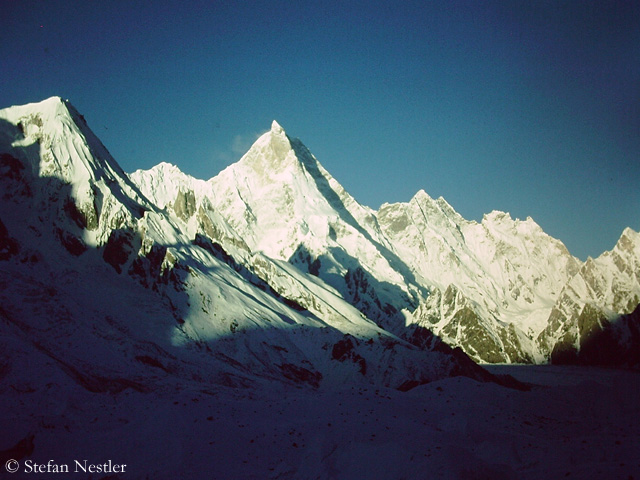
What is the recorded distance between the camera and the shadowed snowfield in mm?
19141

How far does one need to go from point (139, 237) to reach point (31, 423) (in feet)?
251

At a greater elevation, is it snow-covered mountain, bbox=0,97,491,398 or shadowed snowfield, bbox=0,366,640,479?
snow-covered mountain, bbox=0,97,491,398

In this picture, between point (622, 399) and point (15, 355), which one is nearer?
point (622, 399)

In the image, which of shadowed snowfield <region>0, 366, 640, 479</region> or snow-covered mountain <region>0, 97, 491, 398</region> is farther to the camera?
snow-covered mountain <region>0, 97, 491, 398</region>

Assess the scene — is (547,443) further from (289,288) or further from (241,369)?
(289,288)

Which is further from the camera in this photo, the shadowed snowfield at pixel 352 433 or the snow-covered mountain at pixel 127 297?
the snow-covered mountain at pixel 127 297

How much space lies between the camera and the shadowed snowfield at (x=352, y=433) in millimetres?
19141

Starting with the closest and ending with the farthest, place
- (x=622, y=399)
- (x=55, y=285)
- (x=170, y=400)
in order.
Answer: (x=622, y=399) < (x=170, y=400) < (x=55, y=285)

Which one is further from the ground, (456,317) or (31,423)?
(456,317)

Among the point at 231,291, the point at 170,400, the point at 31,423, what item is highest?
the point at 231,291

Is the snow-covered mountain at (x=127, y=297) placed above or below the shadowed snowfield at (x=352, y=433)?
above

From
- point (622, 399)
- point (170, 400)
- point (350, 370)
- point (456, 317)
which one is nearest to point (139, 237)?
point (350, 370)

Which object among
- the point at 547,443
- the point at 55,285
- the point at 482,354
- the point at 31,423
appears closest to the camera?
the point at 547,443

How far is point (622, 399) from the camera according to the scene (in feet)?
95.5
